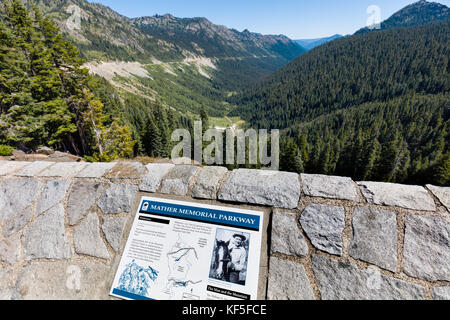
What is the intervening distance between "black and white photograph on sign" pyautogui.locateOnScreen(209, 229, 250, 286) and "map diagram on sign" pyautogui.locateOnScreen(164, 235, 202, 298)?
0.24m

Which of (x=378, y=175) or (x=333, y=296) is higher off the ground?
(x=333, y=296)

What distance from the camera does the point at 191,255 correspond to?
2424 millimetres

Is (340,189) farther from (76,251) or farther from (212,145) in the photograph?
(212,145)

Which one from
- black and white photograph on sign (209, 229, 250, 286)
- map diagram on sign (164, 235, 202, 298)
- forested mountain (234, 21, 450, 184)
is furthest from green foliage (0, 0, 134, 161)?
forested mountain (234, 21, 450, 184)

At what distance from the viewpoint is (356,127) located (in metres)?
99.2

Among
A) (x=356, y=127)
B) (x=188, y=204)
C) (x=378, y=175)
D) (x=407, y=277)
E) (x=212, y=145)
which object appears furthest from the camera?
(x=356, y=127)

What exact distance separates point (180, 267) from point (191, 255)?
0.19 meters

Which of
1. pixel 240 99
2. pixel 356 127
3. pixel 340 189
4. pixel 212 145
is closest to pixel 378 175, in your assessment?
pixel 212 145

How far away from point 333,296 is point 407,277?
73 centimetres

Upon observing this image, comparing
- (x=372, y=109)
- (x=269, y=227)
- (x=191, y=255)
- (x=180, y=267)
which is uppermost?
(x=372, y=109)

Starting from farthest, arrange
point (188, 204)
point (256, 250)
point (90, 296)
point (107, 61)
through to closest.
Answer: point (107, 61) → point (188, 204) → point (90, 296) → point (256, 250)

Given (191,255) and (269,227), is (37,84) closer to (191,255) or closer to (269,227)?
(191,255)

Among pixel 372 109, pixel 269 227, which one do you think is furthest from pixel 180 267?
pixel 372 109

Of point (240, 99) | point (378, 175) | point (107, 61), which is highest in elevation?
point (107, 61)
